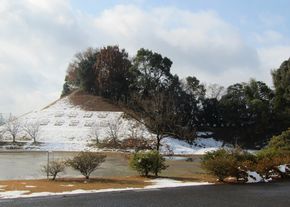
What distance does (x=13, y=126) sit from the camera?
1944 inches

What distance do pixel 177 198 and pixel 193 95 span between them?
44087 mm

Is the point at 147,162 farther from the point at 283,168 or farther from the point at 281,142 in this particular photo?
the point at 281,142

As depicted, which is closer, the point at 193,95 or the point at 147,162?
the point at 147,162

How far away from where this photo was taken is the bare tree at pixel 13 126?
153 ft

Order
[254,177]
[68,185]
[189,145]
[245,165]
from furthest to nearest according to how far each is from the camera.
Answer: [189,145] < [245,165] < [254,177] < [68,185]

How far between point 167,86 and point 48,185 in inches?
1627

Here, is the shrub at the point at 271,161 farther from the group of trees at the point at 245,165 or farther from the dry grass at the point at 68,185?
the dry grass at the point at 68,185

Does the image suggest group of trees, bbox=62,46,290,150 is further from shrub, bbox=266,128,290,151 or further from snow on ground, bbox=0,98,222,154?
shrub, bbox=266,128,290,151

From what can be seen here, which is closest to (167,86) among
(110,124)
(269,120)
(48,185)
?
(110,124)

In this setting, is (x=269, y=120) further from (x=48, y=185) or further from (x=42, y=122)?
(x=48, y=185)

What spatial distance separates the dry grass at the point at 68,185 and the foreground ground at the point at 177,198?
152 cm

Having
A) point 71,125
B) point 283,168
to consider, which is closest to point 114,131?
point 71,125

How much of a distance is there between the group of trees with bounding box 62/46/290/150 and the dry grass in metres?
25.3

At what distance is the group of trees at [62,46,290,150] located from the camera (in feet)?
156
